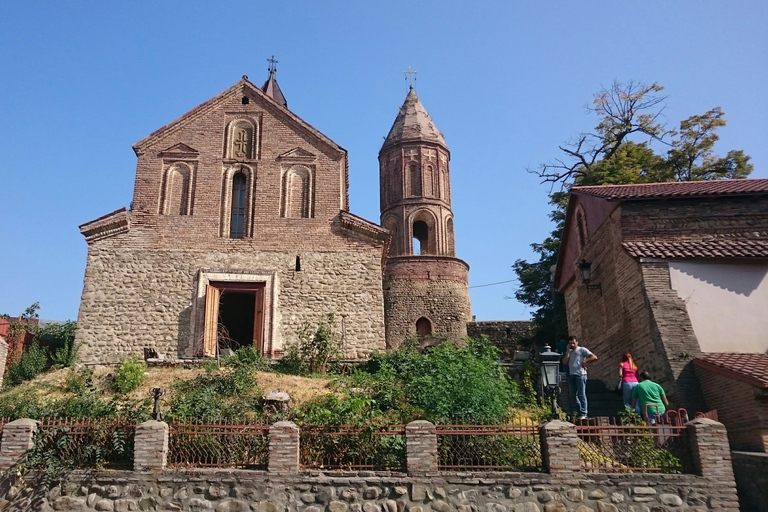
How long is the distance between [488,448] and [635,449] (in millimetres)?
2160

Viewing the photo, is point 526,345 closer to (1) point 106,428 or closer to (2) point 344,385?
(2) point 344,385

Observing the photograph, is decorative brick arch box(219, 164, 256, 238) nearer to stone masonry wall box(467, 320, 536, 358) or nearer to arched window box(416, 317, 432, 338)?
arched window box(416, 317, 432, 338)

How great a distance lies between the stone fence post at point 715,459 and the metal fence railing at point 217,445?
6.30 metres

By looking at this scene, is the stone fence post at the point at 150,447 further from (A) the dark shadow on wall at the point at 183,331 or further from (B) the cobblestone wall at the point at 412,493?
(A) the dark shadow on wall at the point at 183,331

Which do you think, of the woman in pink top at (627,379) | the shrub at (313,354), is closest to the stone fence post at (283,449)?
the woman in pink top at (627,379)

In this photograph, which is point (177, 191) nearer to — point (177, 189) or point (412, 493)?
point (177, 189)

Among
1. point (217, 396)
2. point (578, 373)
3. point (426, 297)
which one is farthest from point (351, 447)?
point (426, 297)

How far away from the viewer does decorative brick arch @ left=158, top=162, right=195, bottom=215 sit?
19.4 m

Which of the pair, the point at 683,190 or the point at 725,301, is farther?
the point at 683,190

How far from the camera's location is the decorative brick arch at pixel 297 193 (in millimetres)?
19578

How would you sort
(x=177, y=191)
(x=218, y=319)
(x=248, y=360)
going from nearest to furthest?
(x=248, y=360), (x=218, y=319), (x=177, y=191)

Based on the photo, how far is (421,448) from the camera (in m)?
9.14

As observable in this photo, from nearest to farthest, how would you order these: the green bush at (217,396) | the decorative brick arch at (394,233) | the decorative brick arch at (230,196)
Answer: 1. the green bush at (217,396)
2. the decorative brick arch at (230,196)
3. the decorative brick arch at (394,233)

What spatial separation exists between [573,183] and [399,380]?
18.3m
